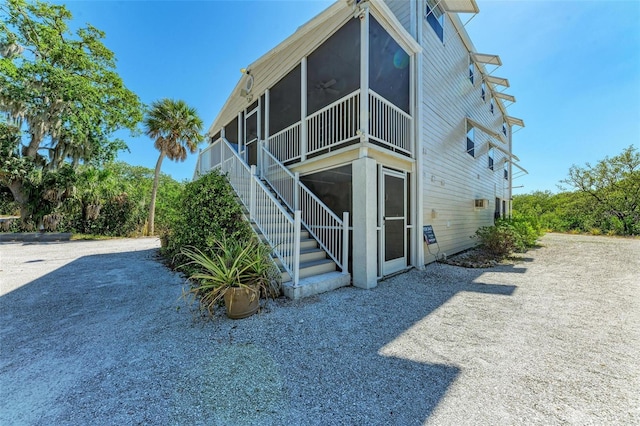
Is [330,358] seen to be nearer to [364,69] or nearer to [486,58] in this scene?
[364,69]

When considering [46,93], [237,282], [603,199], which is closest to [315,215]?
[237,282]

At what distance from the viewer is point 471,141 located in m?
9.61

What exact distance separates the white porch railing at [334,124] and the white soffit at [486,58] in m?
8.06

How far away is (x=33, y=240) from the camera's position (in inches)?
425

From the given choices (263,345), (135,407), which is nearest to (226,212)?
(263,345)

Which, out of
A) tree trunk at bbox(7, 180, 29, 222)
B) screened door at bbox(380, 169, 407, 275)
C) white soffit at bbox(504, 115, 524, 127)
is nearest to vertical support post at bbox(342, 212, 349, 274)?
screened door at bbox(380, 169, 407, 275)

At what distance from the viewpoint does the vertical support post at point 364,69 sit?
179 inches

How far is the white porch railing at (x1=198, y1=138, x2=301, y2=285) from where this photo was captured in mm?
4062

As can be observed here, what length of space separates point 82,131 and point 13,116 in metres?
2.24

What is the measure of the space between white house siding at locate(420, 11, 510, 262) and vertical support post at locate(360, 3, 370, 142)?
231 cm

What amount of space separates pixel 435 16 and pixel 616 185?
16249 millimetres

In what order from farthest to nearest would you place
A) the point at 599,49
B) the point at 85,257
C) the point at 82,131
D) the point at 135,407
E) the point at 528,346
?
the point at 82,131
the point at 599,49
the point at 85,257
the point at 528,346
the point at 135,407

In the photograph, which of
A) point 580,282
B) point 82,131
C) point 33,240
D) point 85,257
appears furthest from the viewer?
point 82,131

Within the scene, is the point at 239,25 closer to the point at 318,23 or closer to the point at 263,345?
the point at 318,23
